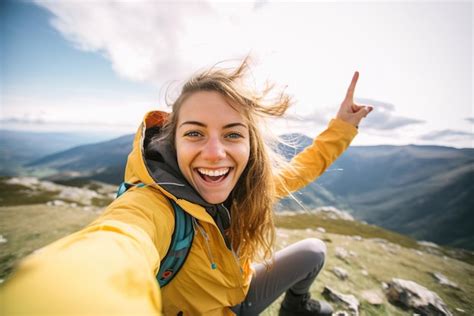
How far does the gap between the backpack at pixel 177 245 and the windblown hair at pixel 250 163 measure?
0.98 meters

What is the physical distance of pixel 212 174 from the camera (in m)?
2.98

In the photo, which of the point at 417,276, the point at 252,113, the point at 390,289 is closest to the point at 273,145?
the point at 252,113

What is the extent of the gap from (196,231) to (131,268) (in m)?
1.56

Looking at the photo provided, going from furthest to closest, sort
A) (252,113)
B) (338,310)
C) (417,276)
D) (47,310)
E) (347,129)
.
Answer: (417,276) → (347,129) → (338,310) → (252,113) → (47,310)

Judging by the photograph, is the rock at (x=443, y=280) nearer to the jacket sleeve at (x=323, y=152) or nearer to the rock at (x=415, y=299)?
the rock at (x=415, y=299)

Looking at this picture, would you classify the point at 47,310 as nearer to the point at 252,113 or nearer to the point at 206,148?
the point at 206,148

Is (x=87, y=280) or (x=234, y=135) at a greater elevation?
(x=234, y=135)

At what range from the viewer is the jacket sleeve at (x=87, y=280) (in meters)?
0.86

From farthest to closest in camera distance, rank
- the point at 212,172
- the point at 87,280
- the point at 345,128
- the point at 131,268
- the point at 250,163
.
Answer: the point at 345,128, the point at 250,163, the point at 212,172, the point at 131,268, the point at 87,280

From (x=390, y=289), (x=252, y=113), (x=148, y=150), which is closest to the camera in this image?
(x=148, y=150)

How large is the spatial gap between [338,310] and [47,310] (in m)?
5.68

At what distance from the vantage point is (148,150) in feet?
10.2

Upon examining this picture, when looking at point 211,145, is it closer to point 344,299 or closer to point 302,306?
point 302,306

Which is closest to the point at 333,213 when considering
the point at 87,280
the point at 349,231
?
the point at 349,231
